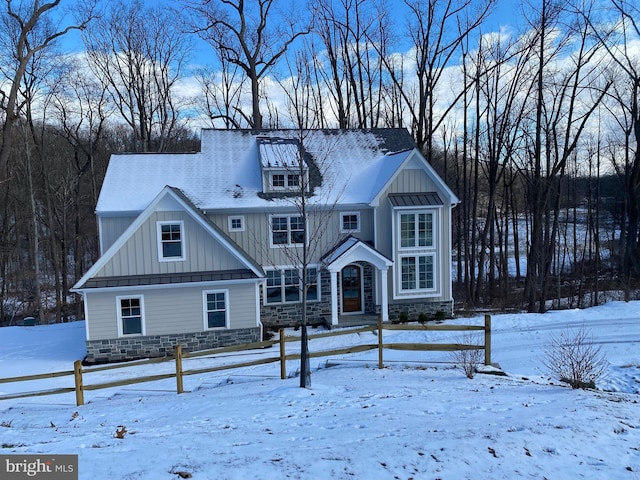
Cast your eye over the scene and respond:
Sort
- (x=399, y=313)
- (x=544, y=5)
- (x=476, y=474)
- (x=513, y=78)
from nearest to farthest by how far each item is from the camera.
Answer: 1. (x=476, y=474)
2. (x=399, y=313)
3. (x=544, y=5)
4. (x=513, y=78)

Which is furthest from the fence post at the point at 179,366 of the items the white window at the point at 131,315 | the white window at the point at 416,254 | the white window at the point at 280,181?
the white window at the point at 416,254

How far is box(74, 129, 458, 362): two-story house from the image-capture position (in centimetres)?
1465

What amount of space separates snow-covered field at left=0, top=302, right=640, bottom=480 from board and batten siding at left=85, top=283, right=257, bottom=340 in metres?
2.32

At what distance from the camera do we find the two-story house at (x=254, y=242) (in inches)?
577

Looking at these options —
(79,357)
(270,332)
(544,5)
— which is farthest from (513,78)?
(79,357)

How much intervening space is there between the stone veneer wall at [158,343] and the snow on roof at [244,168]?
4723 millimetres

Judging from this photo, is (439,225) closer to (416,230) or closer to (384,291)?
(416,230)

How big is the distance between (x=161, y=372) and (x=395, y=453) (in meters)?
9.43

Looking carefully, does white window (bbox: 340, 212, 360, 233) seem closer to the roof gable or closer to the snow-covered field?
the roof gable

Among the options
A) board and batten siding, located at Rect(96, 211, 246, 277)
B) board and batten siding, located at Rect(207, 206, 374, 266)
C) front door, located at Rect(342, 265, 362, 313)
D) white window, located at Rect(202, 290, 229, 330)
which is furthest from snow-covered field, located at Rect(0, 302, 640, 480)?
board and batten siding, located at Rect(207, 206, 374, 266)

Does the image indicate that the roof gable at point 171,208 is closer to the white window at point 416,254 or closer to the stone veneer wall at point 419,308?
the white window at point 416,254

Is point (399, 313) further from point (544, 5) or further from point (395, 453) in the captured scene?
point (544, 5)

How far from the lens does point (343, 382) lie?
9.46m

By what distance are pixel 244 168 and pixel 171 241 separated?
498cm
